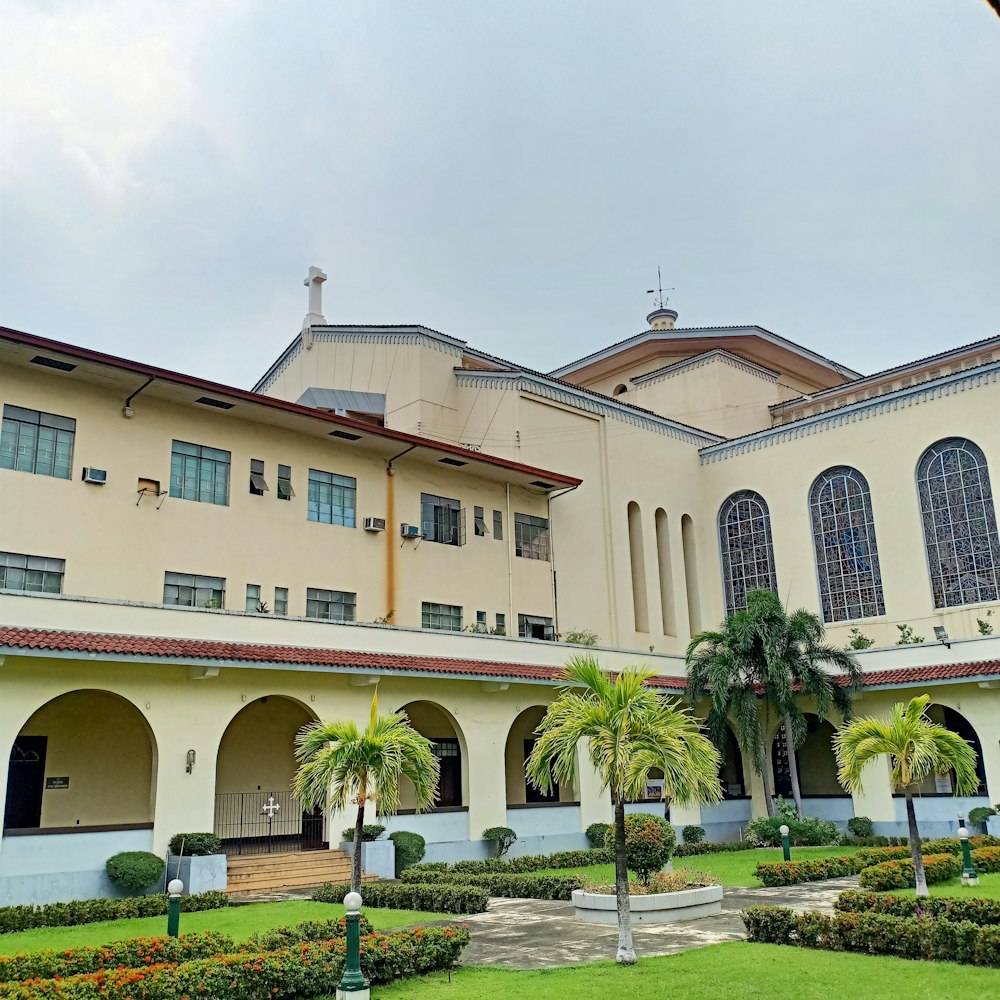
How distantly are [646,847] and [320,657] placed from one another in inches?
338

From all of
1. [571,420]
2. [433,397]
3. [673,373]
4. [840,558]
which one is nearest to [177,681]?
[433,397]

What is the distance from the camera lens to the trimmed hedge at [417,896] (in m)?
16.2

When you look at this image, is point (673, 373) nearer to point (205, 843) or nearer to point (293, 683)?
point (293, 683)

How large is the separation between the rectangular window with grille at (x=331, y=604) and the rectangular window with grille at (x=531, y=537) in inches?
259


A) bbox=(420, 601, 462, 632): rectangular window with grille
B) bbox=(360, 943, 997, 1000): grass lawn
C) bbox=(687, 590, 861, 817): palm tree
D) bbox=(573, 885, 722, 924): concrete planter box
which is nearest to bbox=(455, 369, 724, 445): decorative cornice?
bbox=(420, 601, 462, 632): rectangular window with grille

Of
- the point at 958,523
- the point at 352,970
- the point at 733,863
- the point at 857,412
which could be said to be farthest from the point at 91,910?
the point at 857,412

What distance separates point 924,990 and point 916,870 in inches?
206

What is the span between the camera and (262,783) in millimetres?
23672

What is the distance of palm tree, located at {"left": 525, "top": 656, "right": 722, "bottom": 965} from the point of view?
12156 millimetres

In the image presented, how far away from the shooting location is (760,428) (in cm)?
4225

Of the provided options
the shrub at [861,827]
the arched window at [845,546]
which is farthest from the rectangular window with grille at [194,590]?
the arched window at [845,546]

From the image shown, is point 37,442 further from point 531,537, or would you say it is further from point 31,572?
point 531,537

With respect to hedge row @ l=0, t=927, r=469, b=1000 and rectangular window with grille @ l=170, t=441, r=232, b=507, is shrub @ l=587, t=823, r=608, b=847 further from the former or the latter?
hedge row @ l=0, t=927, r=469, b=1000

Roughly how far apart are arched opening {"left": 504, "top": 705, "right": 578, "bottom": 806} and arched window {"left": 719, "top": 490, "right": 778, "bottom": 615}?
10.7 meters
